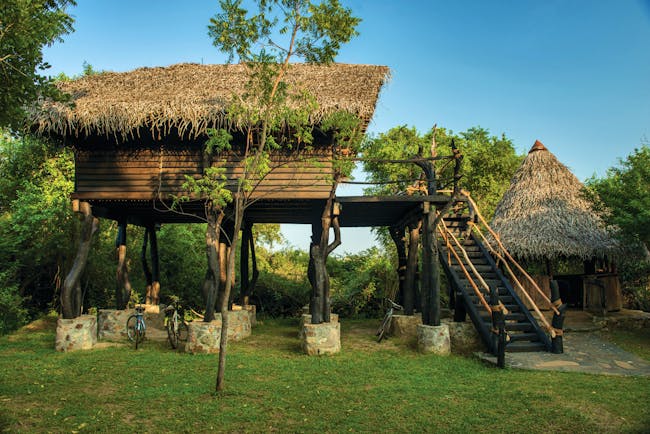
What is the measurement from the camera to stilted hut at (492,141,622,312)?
13109mm

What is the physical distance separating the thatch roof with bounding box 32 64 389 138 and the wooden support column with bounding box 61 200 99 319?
1.82 meters

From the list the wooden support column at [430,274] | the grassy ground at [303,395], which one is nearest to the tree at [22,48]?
the grassy ground at [303,395]

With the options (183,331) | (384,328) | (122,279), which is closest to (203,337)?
(183,331)

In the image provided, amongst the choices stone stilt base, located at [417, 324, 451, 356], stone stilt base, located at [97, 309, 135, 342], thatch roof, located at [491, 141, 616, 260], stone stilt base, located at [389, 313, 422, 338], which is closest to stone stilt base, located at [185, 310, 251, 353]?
stone stilt base, located at [97, 309, 135, 342]

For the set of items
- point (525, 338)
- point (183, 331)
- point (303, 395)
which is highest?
point (525, 338)

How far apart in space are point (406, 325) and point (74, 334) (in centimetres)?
770

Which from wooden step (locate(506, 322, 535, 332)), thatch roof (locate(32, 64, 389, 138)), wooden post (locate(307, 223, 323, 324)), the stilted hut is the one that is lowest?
wooden step (locate(506, 322, 535, 332))

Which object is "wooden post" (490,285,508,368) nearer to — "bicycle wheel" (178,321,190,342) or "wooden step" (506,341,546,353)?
"wooden step" (506,341,546,353)

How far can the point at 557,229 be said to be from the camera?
44.2 feet

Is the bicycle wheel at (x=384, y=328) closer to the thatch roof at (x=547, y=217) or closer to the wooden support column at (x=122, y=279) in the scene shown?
the thatch roof at (x=547, y=217)

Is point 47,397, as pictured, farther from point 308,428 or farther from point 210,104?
point 210,104

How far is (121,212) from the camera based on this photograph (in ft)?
40.9

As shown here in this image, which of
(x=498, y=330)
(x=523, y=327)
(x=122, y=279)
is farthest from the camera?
(x=122, y=279)

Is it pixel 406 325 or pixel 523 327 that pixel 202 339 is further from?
pixel 523 327
